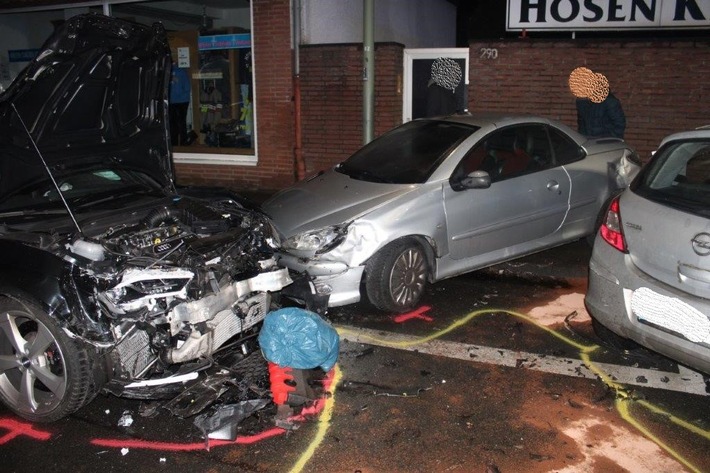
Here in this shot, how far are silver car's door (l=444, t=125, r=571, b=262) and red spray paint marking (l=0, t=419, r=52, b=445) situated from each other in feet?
10.9

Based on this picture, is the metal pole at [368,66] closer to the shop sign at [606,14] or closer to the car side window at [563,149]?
the car side window at [563,149]

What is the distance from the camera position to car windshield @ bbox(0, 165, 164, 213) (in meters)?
4.18

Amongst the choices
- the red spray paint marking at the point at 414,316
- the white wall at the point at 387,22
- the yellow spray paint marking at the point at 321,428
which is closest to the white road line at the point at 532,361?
the red spray paint marking at the point at 414,316

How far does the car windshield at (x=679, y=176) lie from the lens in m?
3.65

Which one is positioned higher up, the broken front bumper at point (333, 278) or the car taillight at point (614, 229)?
the car taillight at point (614, 229)

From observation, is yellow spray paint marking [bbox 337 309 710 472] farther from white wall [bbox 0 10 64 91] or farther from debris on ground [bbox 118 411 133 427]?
white wall [bbox 0 10 64 91]

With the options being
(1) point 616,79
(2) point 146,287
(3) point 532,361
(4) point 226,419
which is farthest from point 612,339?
(1) point 616,79

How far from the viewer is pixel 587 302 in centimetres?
419

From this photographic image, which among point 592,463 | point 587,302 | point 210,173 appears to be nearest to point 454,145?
point 587,302

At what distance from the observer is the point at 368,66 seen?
7.68m

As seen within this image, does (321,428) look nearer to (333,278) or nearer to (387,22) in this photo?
(333,278)

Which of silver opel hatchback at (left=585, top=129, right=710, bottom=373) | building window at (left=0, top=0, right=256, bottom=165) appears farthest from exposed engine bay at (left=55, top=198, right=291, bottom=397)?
building window at (left=0, top=0, right=256, bottom=165)

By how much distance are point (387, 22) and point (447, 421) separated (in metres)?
9.69

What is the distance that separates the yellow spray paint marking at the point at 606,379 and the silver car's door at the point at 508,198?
689 mm
